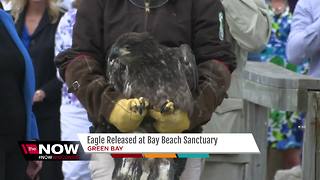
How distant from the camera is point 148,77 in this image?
3.47 m

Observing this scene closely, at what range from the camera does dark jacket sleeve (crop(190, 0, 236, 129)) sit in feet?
11.9

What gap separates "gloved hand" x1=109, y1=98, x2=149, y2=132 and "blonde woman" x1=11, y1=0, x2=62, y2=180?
11.3 feet

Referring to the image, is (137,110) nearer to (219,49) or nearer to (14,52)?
(219,49)

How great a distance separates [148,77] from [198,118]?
1.01 ft

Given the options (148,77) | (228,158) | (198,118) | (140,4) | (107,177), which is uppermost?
(140,4)

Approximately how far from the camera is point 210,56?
12.3ft

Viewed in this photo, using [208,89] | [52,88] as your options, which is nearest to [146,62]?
[208,89]

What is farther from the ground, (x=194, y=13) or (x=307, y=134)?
(x=194, y=13)

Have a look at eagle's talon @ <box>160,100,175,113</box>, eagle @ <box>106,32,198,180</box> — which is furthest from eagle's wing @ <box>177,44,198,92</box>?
eagle's talon @ <box>160,100,175,113</box>

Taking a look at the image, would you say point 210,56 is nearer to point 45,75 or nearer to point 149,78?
point 149,78

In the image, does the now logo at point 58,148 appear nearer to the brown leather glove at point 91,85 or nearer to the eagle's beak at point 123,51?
the brown leather glove at point 91,85

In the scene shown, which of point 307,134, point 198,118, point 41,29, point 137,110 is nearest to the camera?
point 137,110

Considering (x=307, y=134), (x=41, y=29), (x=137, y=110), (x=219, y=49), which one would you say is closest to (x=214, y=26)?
(x=219, y=49)

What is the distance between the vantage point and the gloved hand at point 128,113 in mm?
3354
